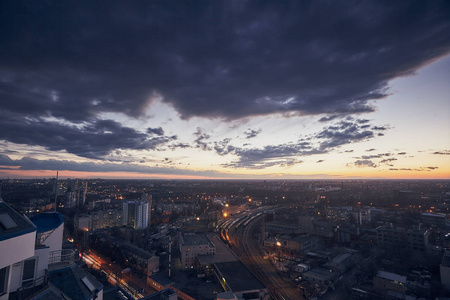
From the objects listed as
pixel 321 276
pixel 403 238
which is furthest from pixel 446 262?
pixel 321 276

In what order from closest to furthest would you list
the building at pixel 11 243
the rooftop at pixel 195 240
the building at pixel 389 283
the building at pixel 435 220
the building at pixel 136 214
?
the building at pixel 11 243 < the building at pixel 389 283 < the rooftop at pixel 195 240 < the building at pixel 435 220 < the building at pixel 136 214

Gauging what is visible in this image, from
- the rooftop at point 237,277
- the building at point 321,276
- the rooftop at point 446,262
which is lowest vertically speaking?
the building at point 321,276

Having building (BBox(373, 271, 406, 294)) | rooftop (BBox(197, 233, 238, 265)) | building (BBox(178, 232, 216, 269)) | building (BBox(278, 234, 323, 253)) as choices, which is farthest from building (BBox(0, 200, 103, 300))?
building (BBox(278, 234, 323, 253))

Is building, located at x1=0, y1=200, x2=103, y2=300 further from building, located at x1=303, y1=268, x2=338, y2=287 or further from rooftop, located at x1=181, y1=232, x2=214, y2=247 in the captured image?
building, located at x1=303, y1=268, x2=338, y2=287

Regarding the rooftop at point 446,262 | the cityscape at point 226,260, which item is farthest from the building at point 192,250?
the rooftop at point 446,262

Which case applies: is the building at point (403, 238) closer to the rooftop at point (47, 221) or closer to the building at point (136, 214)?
the rooftop at point (47, 221)

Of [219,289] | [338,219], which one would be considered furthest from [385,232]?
[219,289]

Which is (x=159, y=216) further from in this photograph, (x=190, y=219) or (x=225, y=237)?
(x=225, y=237)
